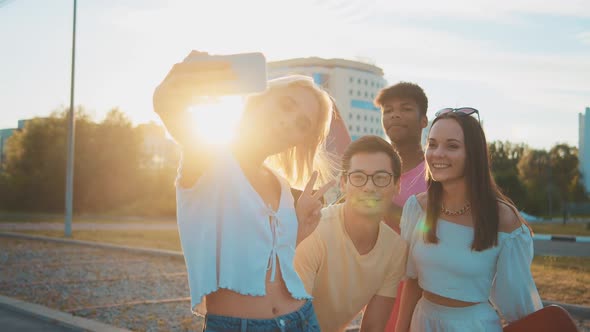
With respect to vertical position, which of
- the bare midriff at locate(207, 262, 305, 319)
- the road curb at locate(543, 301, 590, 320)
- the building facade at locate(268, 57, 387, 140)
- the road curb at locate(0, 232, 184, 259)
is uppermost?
the building facade at locate(268, 57, 387, 140)

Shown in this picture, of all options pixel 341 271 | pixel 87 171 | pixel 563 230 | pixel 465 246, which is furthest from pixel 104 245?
pixel 87 171

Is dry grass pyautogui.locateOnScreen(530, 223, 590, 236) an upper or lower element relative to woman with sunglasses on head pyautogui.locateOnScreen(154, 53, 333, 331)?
lower

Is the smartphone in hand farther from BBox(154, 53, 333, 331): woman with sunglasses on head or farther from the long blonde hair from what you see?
the long blonde hair

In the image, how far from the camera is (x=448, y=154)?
2.72m

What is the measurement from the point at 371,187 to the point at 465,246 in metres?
0.52

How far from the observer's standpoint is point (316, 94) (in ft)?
8.11

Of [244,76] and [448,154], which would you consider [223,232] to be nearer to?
[244,76]

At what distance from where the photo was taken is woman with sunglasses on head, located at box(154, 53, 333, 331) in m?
1.89

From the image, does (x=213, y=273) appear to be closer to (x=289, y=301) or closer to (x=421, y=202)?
(x=289, y=301)

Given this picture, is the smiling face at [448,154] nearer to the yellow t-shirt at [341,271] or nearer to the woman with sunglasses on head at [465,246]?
the woman with sunglasses on head at [465,246]

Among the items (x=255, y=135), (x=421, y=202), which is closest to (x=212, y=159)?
(x=255, y=135)

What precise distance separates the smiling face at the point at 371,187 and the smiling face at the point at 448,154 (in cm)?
21

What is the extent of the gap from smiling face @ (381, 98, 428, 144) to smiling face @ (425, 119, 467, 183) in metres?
1.44

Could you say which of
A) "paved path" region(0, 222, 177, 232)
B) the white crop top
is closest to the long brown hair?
the white crop top
